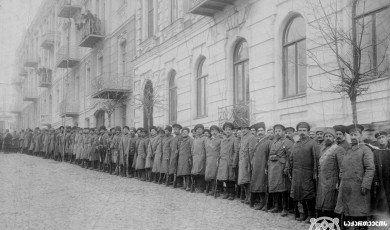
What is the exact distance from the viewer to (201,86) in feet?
53.8

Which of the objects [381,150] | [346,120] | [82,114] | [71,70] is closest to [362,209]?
[381,150]

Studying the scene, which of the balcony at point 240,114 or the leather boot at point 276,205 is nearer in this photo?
the leather boot at point 276,205

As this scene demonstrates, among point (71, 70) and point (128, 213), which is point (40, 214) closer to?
point (128, 213)

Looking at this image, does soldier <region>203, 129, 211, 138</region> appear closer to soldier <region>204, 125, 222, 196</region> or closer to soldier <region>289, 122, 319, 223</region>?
soldier <region>204, 125, 222, 196</region>

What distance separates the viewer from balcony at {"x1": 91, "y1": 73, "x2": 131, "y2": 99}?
22027mm

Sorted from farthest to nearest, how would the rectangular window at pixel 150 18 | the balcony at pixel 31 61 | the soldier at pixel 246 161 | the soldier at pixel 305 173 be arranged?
the balcony at pixel 31 61
the rectangular window at pixel 150 18
the soldier at pixel 246 161
the soldier at pixel 305 173

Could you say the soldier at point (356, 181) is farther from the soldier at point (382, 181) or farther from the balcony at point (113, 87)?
the balcony at point (113, 87)

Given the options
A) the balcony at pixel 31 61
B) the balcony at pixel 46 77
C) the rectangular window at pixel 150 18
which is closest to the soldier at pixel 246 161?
the rectangular window at pixel 150 18

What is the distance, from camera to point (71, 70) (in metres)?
32.8

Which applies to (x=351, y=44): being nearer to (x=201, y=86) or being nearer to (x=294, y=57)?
(x=294, y=57)

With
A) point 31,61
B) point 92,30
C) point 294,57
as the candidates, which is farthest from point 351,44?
point 31,61

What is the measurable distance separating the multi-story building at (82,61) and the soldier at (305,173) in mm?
14467

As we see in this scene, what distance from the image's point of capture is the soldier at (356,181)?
6.91 metres

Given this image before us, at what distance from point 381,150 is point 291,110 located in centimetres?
429
